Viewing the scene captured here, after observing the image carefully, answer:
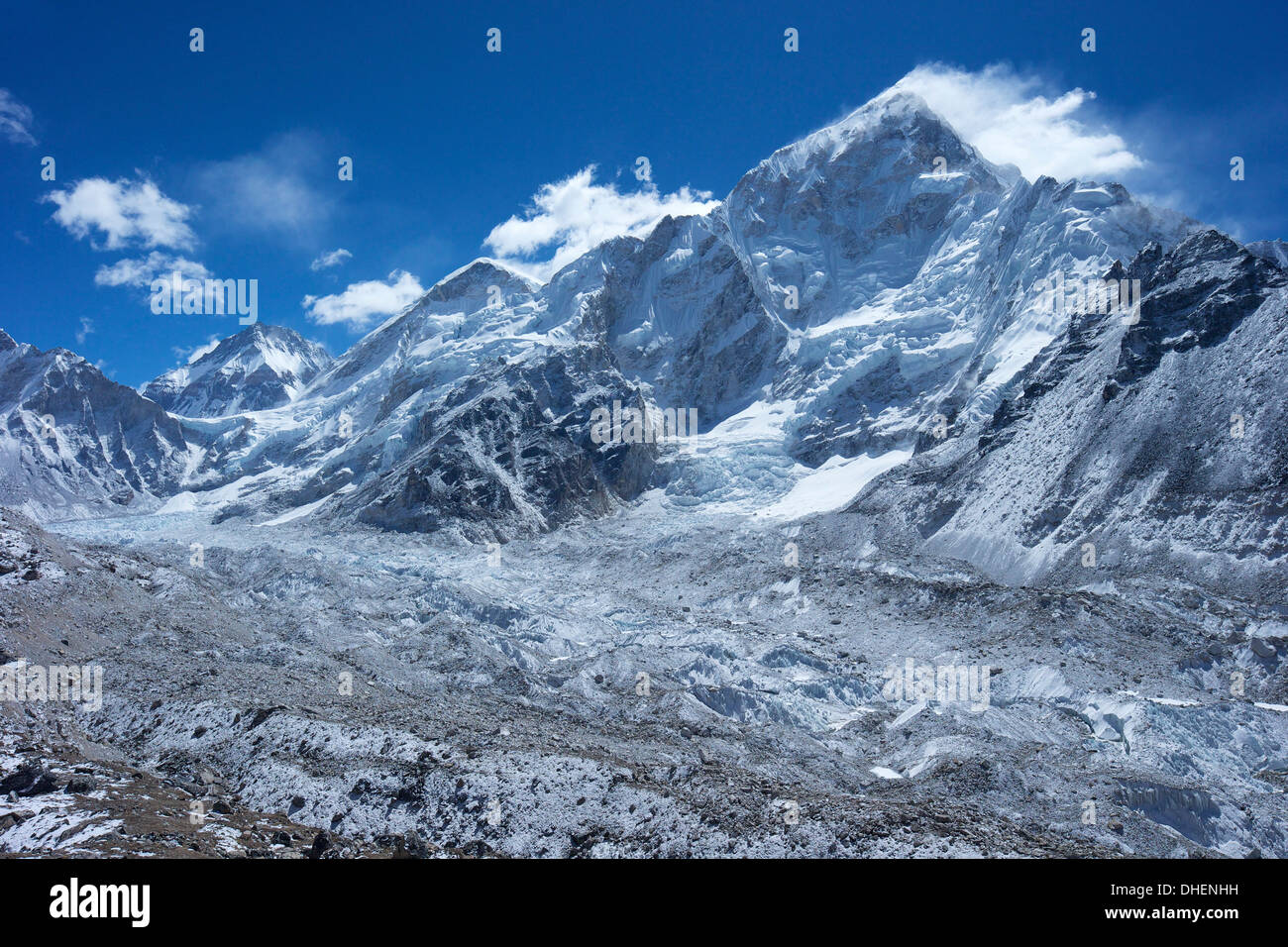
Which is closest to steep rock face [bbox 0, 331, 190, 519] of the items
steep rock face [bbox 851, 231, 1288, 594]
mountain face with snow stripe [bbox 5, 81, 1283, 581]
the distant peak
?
mountain face with snow stripe [bbox 5, 81, 1283, 581]

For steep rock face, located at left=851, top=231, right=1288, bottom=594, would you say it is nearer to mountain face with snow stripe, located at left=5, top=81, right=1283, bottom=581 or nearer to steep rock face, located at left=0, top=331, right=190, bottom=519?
mountain face with snow stripe, located at left=5, top=81, right=1283, bottom=581

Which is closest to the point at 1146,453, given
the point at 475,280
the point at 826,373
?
the point at 826,373

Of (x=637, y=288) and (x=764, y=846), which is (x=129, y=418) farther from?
(x=764, y=846)

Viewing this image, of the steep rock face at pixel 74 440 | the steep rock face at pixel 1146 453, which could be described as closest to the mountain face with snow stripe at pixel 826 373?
the steep rock face at pixel 1146 453

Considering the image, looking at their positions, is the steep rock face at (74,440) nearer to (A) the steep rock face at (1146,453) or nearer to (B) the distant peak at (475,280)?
(B) the distant peak at (475,280)

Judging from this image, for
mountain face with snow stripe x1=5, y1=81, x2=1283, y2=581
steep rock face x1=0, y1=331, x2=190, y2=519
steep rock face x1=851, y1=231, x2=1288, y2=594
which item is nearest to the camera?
steep rock face x1=851, y1=231, x2=1288, y2=594

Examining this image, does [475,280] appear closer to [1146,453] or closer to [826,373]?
[826,373]
